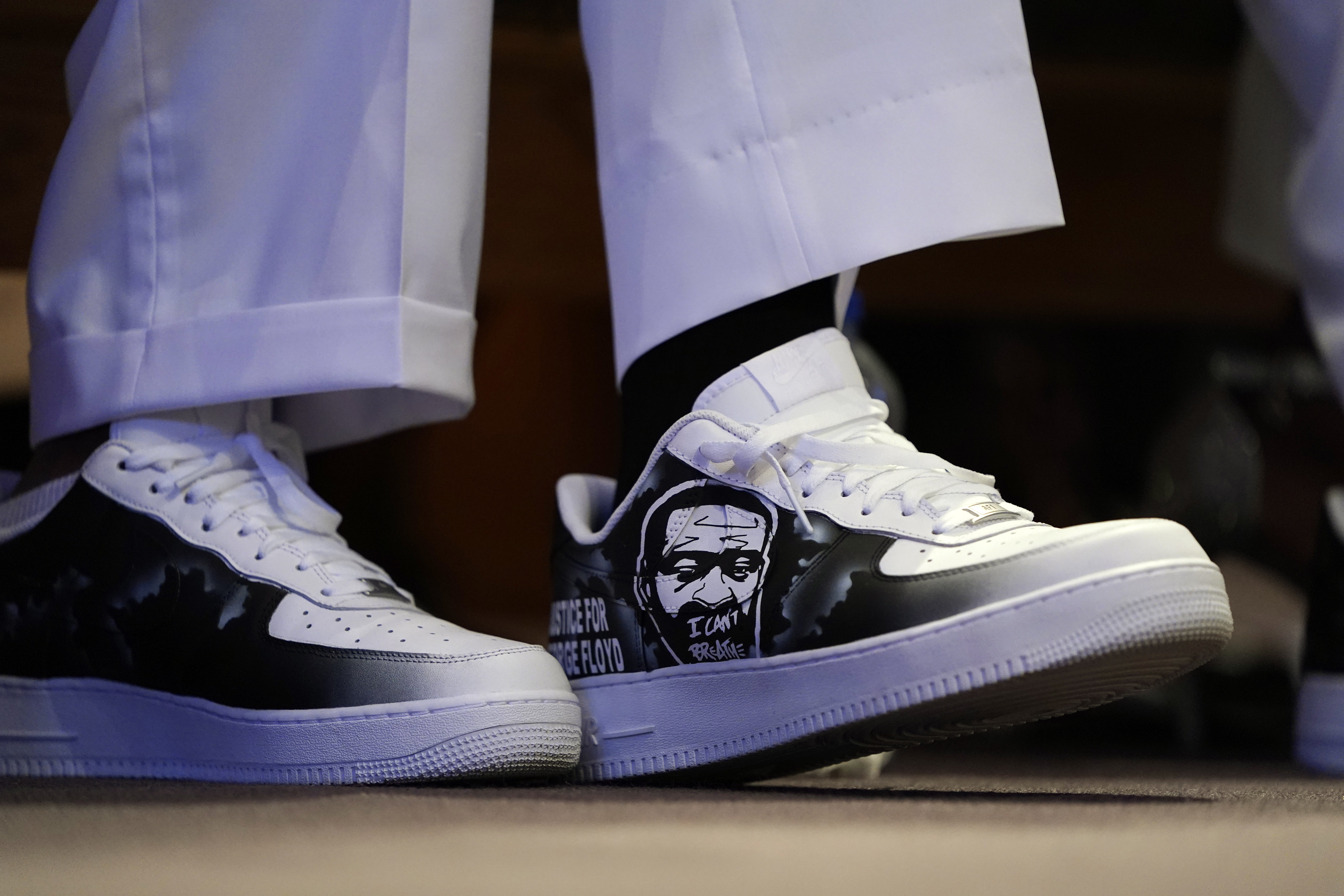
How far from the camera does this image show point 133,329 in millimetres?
590

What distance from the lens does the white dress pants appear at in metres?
0.56

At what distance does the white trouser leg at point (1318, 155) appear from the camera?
0.79 meters

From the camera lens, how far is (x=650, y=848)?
366mm

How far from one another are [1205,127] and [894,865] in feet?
4.05

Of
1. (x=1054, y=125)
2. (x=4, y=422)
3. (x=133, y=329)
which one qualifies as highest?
(x=1054, y=125)

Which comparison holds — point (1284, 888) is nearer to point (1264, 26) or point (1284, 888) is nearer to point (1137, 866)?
point (1137, 866)

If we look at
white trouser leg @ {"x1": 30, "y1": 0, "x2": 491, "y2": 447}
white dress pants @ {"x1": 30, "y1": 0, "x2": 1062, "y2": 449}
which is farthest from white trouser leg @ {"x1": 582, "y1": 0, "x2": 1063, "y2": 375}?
white trouser leg @ {"x1": 30, "y1": 0, "x2": 491, "y2": 447}

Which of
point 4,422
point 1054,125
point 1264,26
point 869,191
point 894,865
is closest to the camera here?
point 894,865

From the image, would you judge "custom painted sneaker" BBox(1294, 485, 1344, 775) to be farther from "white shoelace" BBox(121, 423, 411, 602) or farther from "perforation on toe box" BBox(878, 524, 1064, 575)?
"white shoelace" BBox(121, 423, 411, 602)

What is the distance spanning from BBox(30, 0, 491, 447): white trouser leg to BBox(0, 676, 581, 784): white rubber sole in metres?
0.16

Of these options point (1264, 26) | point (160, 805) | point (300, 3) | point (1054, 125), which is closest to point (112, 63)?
point (300, 3)

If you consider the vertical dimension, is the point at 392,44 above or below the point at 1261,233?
above

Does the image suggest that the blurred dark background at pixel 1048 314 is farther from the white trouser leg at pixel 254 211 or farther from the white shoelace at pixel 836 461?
the white shoelace at pixel 836 461

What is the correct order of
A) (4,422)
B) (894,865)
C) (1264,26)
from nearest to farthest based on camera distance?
(894,865)
(1264,26)
(4,422)
